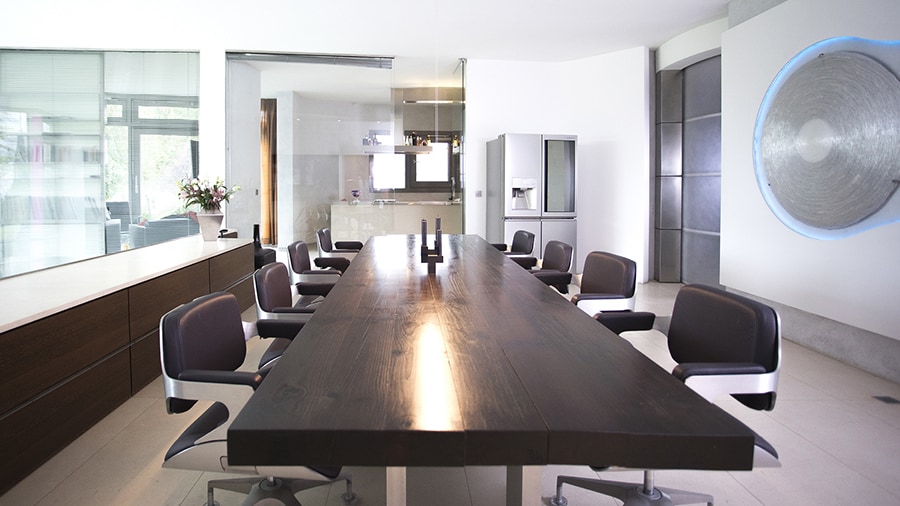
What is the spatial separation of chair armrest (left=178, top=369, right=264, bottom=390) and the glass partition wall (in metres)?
6.43

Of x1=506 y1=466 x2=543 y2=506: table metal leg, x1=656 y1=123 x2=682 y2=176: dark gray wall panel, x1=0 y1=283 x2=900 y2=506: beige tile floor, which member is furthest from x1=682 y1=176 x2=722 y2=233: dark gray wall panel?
x1=506 y1=466 x2=543 y2=506: table metal leg

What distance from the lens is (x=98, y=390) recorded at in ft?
9.53

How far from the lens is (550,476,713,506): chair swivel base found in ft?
6.91

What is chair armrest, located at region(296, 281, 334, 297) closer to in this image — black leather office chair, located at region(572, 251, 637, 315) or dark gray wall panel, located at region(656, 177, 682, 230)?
black leather office chair, located at region(572, 251, 637, 315)

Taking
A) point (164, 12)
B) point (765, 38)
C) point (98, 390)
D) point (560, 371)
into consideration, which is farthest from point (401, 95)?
point (560, 371)

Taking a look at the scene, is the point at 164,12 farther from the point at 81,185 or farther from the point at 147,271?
the point at 147,271

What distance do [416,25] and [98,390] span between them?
4705mm

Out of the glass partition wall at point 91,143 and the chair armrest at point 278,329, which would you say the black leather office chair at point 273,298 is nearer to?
the chair armrest at point 278,329

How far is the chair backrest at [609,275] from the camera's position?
2812 mm

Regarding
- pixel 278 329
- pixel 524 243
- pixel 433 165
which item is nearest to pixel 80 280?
pixel 278 329

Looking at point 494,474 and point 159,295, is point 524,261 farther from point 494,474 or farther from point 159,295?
point 159,295

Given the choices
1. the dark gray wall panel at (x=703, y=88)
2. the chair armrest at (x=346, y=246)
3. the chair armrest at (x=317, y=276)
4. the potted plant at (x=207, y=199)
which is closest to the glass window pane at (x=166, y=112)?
the potted plant at (x=207, y=199)

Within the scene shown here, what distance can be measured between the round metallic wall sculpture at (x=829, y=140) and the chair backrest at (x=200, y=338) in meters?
3.50

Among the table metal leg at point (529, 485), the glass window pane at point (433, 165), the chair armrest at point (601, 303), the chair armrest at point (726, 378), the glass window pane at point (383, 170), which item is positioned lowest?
the table metal leg at point (529, 485)
